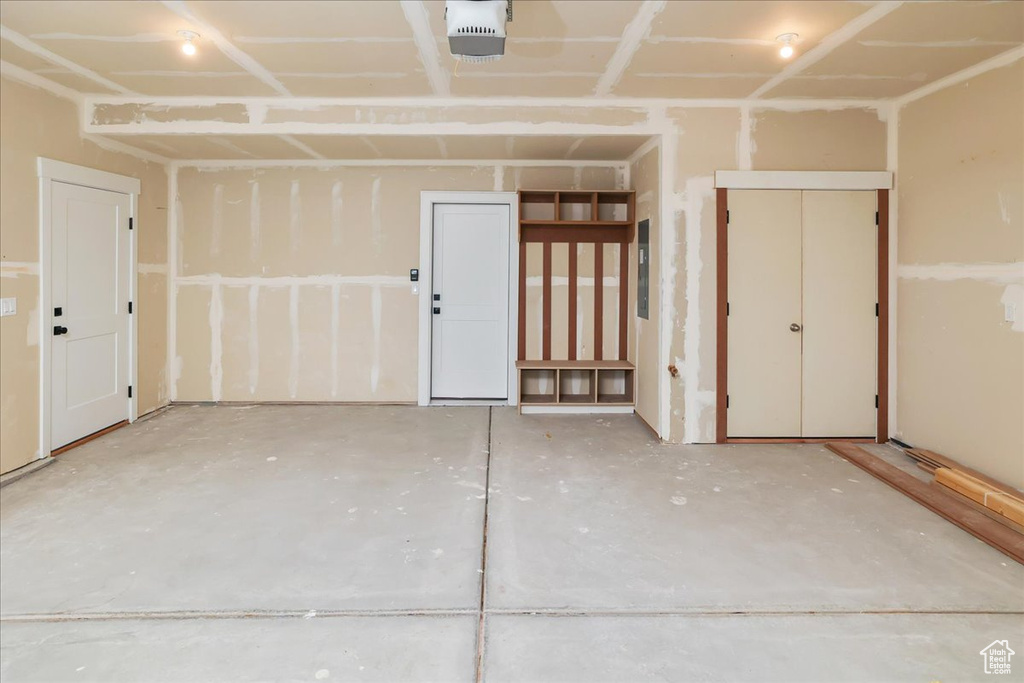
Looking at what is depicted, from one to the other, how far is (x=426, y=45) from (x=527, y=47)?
594 mm

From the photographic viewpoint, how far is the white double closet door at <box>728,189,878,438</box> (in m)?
4.29

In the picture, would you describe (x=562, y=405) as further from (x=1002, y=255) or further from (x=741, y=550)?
(x=1002, y=255)

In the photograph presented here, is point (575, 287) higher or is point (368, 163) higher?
point (368, 163)

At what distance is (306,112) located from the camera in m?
4.34

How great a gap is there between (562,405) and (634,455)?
1306 millimetres

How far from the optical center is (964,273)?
3.66 metres

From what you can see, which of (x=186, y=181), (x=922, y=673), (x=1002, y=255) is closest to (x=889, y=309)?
(x=1002, y=255)

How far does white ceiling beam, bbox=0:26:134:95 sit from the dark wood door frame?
4476 millimetres

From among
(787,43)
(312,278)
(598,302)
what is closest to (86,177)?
(312,278)

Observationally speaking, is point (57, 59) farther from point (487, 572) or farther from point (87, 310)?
point (487, 572)

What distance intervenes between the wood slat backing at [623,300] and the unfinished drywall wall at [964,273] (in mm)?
2259

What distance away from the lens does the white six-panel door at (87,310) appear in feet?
13.3

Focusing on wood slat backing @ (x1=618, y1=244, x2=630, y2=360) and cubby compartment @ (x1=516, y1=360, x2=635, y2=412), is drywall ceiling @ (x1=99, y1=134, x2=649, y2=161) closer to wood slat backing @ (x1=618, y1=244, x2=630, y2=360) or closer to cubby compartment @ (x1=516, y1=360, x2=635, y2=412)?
wood slat backing @ (x1=618, y1=244, x2=630, y2=360)

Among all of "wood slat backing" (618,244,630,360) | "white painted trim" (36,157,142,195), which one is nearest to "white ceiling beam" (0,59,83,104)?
"white painted trim" (36,157,142,195)
